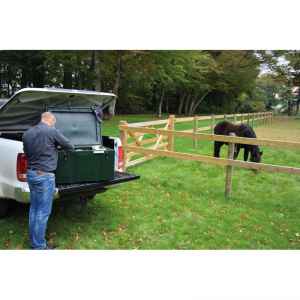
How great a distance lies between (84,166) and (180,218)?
1.71 m

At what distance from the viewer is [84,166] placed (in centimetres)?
447

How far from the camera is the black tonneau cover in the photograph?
4.45 metres

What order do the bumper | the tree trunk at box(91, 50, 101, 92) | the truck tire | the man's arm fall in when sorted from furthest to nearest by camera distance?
the tree trunk at box(91, 50, 101, 92) → the truck tire → the bumper → the man's arm

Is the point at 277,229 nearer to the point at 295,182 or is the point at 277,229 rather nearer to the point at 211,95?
the point at 295,182

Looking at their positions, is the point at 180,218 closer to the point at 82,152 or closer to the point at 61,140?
the point at 82,152

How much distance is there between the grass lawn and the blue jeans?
1.02 feet

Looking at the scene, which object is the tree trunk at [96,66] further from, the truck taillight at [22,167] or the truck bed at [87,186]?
the truck taillight at [22,167]

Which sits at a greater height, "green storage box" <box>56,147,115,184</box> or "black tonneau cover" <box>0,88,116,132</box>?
"black tonneau cover" <box>0,88,116,132</box>

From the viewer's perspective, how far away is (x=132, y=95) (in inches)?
1297

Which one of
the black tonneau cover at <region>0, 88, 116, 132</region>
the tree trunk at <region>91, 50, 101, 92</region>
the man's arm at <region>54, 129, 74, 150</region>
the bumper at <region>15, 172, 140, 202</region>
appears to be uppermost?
the tree trunk at <region>91, 50, 101, 92</region>

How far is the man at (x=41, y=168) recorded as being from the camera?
3852 mm

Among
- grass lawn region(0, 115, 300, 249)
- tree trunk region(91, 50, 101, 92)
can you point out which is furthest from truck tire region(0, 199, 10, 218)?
tree trunk region(91, 50, 101, 92)

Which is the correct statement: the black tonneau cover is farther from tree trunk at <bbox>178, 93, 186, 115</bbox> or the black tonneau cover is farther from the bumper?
tree trunk at <bbox>178, 93, 186, 115</bbox>

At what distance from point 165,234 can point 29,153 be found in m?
2.07
